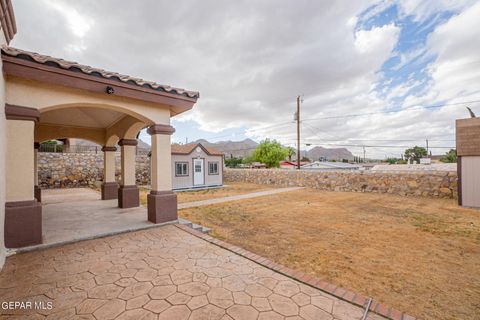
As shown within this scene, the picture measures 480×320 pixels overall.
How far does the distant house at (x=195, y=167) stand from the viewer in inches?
565

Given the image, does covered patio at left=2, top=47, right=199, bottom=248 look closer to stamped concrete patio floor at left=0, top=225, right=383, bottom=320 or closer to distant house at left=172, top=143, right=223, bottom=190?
stamped concrete patio floor at left=0, top=225, right=383, bottom=320

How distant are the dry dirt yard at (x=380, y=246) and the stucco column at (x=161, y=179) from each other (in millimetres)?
1278

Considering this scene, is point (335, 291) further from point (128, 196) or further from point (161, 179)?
point (128, 196)

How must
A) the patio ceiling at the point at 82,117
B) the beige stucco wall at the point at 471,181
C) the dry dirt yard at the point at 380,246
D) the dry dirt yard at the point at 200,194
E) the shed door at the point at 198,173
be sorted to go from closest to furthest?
the dry dirt yard at the point at 380,246
the patio ceiling at the point at 82,117
the beige stucco wall at the point at 471,181
the dry dirt yard at the point at 200,194
the shed door at the point at 198,173

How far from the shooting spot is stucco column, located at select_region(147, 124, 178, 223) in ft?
16.5

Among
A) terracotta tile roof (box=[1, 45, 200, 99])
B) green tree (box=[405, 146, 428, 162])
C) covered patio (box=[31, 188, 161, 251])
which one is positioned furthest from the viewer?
green tree (box=[405, 146, 428, 162])

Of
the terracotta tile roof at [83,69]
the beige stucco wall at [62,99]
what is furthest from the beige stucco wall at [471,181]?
the beige stucco wall at [62,99]

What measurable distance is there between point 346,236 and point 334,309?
3.15 m

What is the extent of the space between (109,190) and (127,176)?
2764mm

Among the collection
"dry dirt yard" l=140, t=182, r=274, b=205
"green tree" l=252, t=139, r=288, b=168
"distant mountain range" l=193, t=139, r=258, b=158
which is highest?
"distant mountain range" l=193, t=139, r=258, b=158

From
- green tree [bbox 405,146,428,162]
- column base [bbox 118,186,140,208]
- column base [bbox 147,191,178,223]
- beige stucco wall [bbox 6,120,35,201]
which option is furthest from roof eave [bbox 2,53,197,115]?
green tree [bbox 405,146,428,162]

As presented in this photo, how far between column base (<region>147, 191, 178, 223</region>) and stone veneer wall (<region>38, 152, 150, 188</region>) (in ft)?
47.8

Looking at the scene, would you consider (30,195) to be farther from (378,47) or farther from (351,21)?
(378,47)

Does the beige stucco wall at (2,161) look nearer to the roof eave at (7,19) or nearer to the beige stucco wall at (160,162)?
the roof eave at (7,19)
